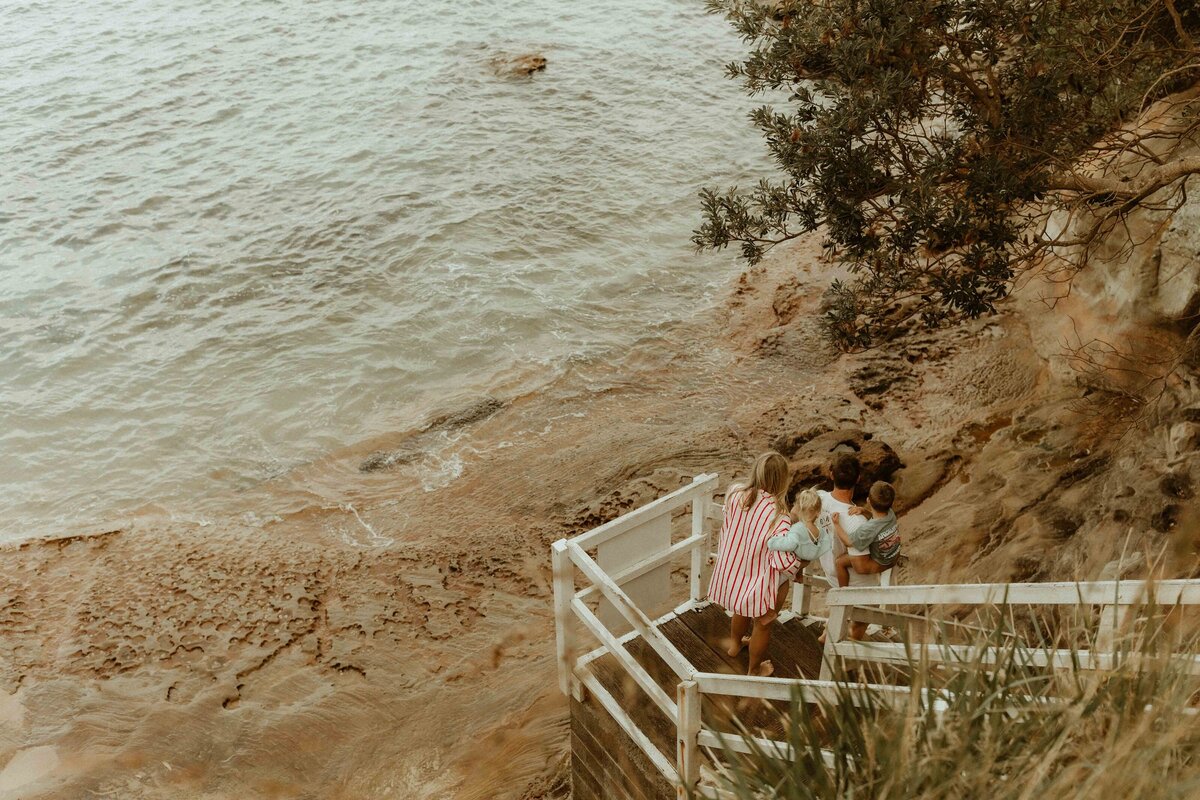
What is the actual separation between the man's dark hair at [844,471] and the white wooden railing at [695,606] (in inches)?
27.9

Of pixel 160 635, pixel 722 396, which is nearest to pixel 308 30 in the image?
pixel 722 396

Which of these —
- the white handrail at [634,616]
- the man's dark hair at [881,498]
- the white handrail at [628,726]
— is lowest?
the white handrail at [628,726]

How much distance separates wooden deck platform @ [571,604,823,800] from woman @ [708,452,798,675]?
0.34 metres

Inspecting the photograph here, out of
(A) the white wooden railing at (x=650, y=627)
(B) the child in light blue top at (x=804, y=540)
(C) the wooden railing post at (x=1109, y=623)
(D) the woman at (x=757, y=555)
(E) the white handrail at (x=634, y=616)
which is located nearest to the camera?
(C) the wooden railing post at (x=1109, y=623)

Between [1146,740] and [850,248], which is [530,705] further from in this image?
[1146,740]

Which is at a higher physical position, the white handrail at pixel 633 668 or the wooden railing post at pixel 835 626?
the wooden railing post at pixel 835 626

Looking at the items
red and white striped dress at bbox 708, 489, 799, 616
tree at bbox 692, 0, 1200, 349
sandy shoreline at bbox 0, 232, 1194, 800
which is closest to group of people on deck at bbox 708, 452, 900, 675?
red and white striped dress at bbox 708, 489, 799, 616

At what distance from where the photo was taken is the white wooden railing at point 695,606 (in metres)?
4.47

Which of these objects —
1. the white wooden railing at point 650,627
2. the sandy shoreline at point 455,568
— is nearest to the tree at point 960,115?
the sandy shoreline at point 455,568

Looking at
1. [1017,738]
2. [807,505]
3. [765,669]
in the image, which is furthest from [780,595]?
[1017,738]

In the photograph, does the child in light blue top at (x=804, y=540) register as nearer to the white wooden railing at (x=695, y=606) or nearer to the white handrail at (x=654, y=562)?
the white wooden railing at (x=695, y=606)

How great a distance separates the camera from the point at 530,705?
8.88 m

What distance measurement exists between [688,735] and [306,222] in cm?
1570

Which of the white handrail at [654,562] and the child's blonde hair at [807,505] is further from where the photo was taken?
the white handrail at [654,562]
